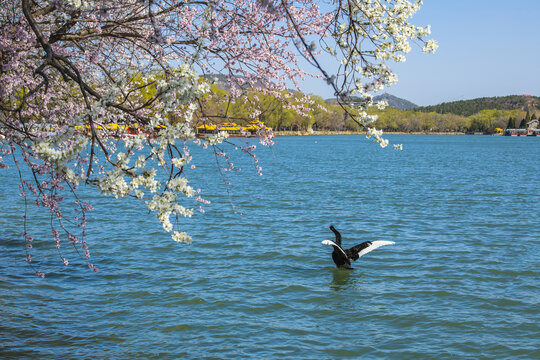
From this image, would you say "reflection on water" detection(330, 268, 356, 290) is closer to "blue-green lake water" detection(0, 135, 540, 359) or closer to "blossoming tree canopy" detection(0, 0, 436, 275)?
"blue-green lake water" detection(0, 135, 540, 359)

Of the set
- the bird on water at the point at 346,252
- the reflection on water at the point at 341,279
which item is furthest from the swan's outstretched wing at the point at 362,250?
the reflection on water at the point at 341,279

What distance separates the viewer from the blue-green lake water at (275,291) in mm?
11117

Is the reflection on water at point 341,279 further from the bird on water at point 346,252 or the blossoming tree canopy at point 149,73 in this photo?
the blossoming tree canopy at point 149,73

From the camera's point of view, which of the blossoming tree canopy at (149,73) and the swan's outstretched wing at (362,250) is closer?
the blossoming tree canopy at (149,73)

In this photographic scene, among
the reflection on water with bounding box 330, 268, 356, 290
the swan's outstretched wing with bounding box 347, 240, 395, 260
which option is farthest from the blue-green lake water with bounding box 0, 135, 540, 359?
the swan's outstretched wing with bounding box 347, 240, 395, 260

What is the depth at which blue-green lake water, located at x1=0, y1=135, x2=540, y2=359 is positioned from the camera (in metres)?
11.1

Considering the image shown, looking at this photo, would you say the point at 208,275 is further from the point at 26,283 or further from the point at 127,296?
the point at 26,283

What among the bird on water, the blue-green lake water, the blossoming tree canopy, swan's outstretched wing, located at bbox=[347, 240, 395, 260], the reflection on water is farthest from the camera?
swan's outstretched wing, located at bbox=[347, 240, 395, 260]

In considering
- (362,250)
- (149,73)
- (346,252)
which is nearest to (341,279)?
(346,252)

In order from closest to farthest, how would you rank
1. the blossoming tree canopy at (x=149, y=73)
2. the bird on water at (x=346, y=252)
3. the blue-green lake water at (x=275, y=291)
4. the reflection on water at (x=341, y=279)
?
the blossoming tree canopy at (x=149, y=73)
the blue-green lake water at (x=275, y=291)
the reflection on water at (x=341, y=279)
the bird on water at (x=346, y=252)

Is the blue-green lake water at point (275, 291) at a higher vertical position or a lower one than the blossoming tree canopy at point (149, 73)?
lower

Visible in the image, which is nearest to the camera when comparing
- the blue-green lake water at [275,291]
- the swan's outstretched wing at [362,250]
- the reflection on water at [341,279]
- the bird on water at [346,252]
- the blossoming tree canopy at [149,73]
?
the blossoming tree canopy at [149,73]

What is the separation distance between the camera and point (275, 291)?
1446 cm

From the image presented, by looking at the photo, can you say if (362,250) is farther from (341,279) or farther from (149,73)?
(149,73)
